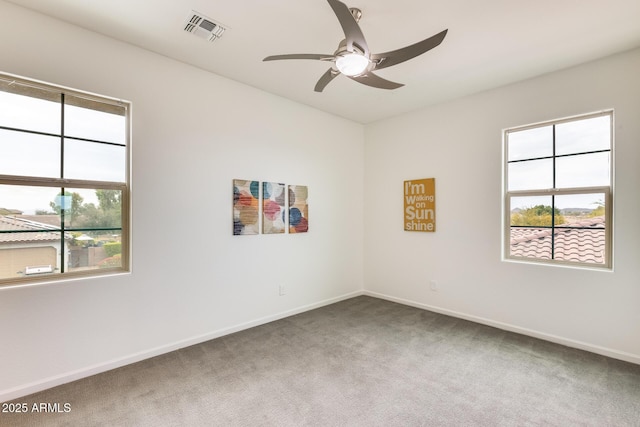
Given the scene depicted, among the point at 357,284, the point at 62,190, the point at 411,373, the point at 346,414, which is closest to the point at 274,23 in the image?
the point at 62,190

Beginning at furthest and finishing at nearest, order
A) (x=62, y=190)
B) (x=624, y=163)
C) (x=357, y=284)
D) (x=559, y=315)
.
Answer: (x=357, y=284), (x=559, y=315), (x=624, y=163), (x=62, y=190)

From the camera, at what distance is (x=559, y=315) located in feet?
9.81

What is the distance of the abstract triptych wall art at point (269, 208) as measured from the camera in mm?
3316

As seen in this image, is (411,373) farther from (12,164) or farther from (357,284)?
(12,164)

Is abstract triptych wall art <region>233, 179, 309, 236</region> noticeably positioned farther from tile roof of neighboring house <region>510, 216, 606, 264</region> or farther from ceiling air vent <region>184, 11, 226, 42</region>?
tile roof of neighboring house <region>510, 216, 606, 264</region>

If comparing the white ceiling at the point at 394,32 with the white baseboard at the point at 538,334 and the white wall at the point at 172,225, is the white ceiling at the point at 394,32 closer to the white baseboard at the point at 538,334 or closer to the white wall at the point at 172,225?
the white wall at the point at 172,225

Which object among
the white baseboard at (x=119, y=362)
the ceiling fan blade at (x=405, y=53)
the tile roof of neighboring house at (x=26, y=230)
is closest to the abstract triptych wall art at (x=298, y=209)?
the white baseboard at (x=119, y=362)

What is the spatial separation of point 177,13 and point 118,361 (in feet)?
9.60

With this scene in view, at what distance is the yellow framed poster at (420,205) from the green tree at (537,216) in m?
0.96

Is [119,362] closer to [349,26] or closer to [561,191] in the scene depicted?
[349,26]

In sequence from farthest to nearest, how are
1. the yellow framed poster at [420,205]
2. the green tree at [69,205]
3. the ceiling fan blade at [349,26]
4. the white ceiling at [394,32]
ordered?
the yellow framed poster at [420,205], the green tree at [69,205], the white ceiling at [394,32], the ceiling fan blade at [349,26]

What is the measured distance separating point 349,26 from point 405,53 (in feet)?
1.51

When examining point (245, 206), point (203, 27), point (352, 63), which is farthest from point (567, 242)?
point (203, 27)

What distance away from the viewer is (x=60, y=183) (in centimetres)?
232
